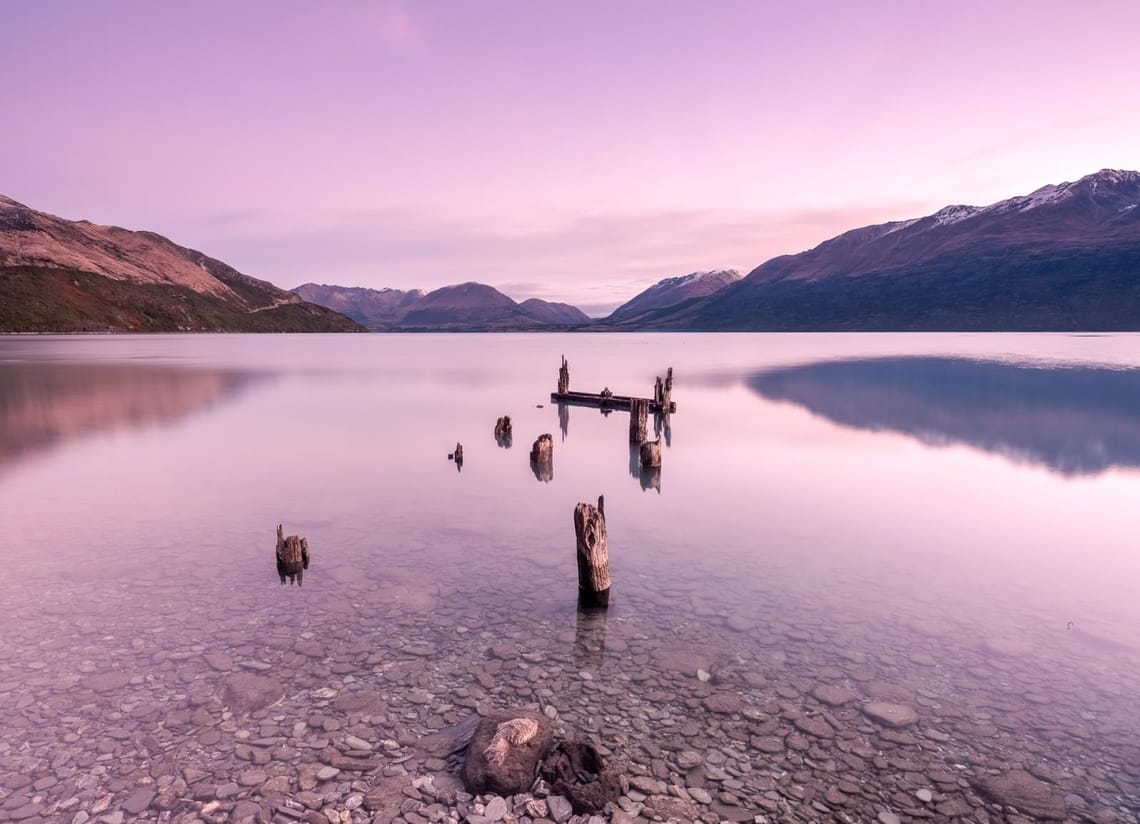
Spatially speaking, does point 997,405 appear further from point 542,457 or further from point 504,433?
point 542,457

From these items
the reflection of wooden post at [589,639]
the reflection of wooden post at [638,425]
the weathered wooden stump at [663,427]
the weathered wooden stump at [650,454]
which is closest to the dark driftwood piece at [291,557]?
the reflection of wooden post at [589,639]

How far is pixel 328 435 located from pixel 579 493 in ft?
69.4

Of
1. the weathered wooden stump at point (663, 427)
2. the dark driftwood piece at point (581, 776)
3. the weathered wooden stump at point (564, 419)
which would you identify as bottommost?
the weathered wooden stump at point (663, 427)

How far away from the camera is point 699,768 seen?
9.04m

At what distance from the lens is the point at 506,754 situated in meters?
8.66

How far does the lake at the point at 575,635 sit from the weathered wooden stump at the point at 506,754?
0.34 metres

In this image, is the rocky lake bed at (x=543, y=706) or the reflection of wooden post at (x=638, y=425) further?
the reflection of wooden post at (x=638, y=425)

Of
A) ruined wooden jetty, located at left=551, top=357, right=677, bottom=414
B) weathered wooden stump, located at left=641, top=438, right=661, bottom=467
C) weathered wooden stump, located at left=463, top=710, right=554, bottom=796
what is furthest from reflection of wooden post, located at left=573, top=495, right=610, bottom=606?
ruined wooden jetty, located at left=551, top=357, right=677, bottom=414

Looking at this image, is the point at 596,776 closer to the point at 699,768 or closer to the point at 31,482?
the point at 699,768

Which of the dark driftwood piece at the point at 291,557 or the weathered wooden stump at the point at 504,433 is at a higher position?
the dark driftwood piece at the point at 291,557

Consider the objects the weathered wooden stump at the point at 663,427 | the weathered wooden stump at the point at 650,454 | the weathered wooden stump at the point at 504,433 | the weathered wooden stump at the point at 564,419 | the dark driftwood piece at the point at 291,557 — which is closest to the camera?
the dark driftwood piece at the point at 291,557

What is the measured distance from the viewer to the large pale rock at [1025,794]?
833cm

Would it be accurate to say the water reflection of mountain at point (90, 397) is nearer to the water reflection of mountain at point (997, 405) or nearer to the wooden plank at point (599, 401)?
the wooden plank at point (599, 401)

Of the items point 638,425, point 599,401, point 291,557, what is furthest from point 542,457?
point 599,401
